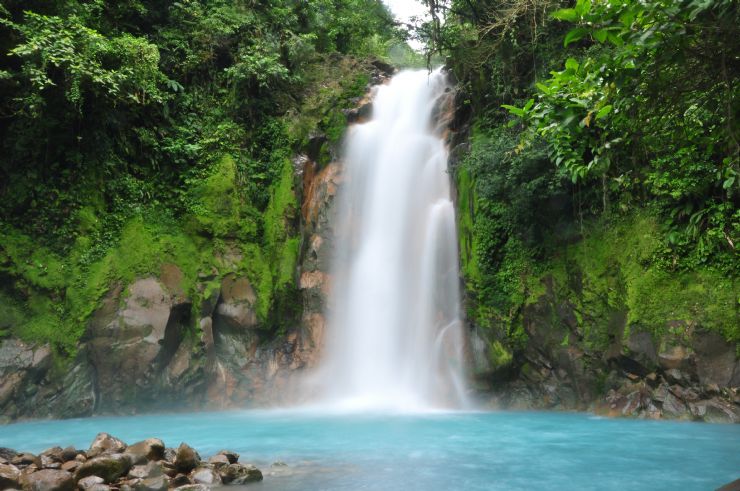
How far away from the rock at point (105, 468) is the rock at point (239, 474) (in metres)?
0.96

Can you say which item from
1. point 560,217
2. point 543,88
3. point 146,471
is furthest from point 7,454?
point 560,217

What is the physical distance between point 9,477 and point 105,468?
2.64ft

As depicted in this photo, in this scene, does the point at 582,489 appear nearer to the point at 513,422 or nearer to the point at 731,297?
the point at 513,422

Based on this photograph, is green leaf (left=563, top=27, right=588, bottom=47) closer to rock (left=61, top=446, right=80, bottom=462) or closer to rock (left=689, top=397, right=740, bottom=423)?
rock (left=61, top=446, right=80, bottom=462)

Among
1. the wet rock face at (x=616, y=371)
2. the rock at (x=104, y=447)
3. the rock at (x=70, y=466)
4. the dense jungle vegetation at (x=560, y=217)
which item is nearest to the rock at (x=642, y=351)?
the wet rock face at (x=616, y=371)

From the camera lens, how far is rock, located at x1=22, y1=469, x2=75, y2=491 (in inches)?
194

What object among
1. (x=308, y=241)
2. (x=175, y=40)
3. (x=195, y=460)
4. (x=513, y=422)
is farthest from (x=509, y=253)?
(x=175, y=40)

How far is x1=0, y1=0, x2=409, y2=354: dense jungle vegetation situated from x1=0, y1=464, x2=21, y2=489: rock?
22.2 feet

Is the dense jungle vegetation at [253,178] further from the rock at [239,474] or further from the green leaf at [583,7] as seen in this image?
the rock at [239,474]

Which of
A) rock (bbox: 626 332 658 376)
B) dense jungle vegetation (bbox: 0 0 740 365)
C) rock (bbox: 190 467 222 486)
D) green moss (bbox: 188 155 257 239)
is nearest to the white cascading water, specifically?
dense jungle vegetation (bbox: 0 0 740 365)

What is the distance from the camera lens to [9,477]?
16.6ft

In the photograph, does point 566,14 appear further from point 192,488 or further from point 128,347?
point 128,347

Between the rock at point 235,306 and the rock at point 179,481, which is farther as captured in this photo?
A: the rock at point 235,306

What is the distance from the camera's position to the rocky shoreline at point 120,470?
5.05 meters
